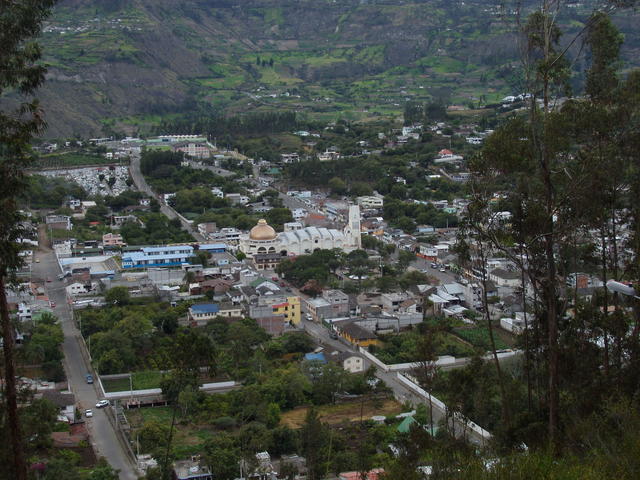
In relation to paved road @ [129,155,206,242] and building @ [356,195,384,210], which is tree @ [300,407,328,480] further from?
building @ [356,195,384,210]

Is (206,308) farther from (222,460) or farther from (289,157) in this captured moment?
(289,157)

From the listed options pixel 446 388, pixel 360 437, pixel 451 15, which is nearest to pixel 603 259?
pixel 446 388

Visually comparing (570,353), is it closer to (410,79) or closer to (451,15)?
(410,79)

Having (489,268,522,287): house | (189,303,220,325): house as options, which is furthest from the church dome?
(489,268,522,287): house

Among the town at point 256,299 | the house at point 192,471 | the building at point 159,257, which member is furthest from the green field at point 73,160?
the house at point 192,471

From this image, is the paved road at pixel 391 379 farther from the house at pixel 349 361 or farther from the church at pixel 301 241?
the church at pixel 301 241

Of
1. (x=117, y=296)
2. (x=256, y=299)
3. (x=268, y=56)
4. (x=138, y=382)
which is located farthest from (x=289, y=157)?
(x=268, y=56)
